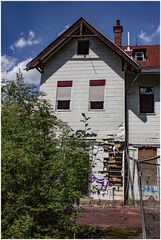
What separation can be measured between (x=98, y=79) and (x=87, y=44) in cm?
235

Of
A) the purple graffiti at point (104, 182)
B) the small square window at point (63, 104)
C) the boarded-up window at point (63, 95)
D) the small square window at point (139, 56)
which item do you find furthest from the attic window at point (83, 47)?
the purple graffiti at point (104, 182)

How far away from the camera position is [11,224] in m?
5.41

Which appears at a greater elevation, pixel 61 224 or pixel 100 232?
pixel 61 224

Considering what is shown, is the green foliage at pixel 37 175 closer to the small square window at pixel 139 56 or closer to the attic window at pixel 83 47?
the attic window at pixel 83 47

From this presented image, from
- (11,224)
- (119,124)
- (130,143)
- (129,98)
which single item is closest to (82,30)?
(129,98)

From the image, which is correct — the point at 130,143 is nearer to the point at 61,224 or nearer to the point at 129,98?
the point at 129,98

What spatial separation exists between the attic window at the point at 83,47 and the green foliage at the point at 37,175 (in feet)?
37.5

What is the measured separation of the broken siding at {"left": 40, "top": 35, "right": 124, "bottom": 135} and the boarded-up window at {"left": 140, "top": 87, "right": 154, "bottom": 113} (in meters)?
1.39

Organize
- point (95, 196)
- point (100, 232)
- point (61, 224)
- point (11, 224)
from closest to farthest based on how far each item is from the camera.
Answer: point (11, 224) → point (61, 224) → point (100, 232) → point (95, 196)

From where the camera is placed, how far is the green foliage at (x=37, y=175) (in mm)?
5449

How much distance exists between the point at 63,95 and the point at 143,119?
4599mm

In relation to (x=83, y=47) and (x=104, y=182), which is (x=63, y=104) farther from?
(x=104, y=182)

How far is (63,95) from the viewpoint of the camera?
17.0 m

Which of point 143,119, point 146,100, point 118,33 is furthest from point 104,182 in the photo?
point 118,33
